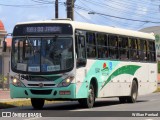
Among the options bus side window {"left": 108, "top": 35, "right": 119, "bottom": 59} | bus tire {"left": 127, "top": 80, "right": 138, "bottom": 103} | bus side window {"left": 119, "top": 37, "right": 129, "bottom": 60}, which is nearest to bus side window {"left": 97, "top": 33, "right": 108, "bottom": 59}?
bus side window {"left": 108, "top": 35, "right": 119, "bottom": 59}

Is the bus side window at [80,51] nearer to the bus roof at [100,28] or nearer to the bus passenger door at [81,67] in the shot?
the bus passenger door at [81,67]

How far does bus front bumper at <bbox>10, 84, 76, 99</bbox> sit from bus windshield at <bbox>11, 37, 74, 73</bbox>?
2.21 ft

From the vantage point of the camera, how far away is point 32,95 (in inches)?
789

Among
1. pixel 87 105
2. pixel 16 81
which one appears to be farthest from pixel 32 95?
pixel 87 105

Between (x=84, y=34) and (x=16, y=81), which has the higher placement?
(x=84, y=34)

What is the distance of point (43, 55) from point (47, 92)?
139 centimetres

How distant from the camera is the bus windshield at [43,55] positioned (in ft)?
65.1

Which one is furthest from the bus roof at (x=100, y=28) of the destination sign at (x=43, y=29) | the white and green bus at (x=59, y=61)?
the destination sign at (x=43, y=29)

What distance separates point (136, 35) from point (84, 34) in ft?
19.2

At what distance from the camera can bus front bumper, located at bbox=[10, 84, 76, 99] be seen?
19641 millimetres

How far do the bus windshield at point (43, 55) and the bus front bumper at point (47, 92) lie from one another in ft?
2.21

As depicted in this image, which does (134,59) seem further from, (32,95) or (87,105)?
(32,95)

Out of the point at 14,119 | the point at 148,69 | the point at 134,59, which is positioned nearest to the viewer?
the point at 14,119

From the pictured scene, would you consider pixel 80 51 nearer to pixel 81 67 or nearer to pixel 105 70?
pixel 81 67
